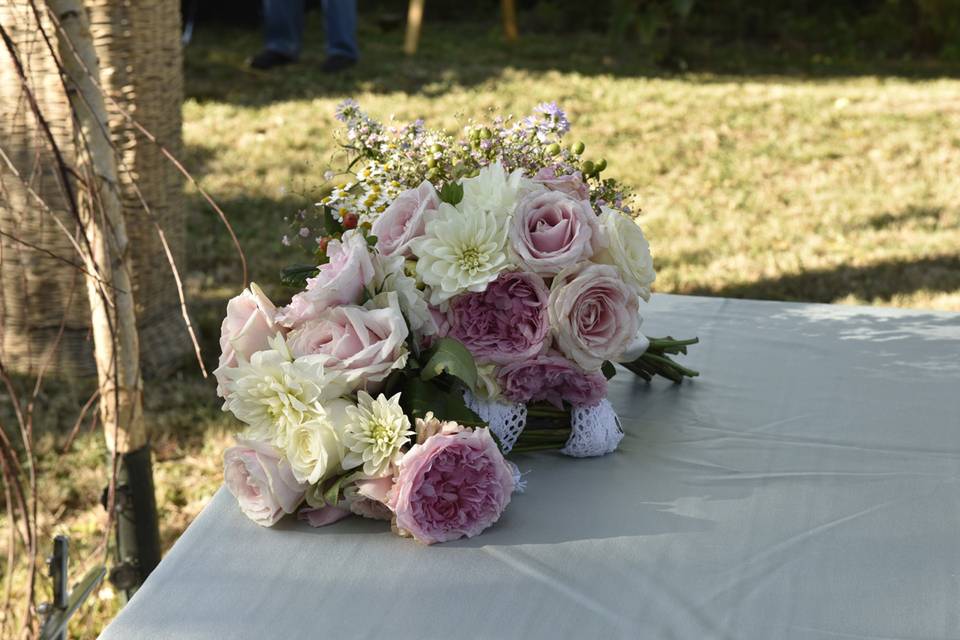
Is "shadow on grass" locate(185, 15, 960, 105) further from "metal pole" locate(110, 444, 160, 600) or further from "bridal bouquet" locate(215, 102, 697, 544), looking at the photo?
"bridal bouquet" locate(215, 102, 697, 544)

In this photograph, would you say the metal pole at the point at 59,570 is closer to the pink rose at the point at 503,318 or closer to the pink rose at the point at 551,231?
the pink rose at the point at 503,318

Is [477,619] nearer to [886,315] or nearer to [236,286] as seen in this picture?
[886,315]

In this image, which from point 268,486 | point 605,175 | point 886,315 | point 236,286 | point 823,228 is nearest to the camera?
point 268,486

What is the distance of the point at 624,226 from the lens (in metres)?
1.59

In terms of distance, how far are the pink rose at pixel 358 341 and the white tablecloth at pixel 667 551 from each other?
199mm

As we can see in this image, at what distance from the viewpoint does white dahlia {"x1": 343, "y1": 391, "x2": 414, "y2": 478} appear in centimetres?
138

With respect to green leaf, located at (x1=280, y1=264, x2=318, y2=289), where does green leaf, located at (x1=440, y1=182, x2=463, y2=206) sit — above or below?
above

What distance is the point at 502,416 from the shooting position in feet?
5.20

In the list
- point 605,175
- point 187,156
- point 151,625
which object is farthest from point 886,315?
point 187,156

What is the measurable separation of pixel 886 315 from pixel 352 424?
1323mm

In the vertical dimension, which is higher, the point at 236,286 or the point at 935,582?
the point at 935,582

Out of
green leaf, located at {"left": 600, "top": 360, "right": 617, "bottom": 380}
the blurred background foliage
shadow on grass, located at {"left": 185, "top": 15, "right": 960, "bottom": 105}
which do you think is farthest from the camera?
the blurred background foliage

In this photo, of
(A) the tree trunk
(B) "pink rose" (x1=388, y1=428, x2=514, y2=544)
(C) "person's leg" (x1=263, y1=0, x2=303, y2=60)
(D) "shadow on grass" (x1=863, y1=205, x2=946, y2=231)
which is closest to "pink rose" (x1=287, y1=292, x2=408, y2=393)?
(B) "pink rose" (x1=388, y1=428, x2=514, y2=544)

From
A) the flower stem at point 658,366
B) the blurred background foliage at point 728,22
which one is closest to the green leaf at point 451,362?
the flower stem at point 658,366
